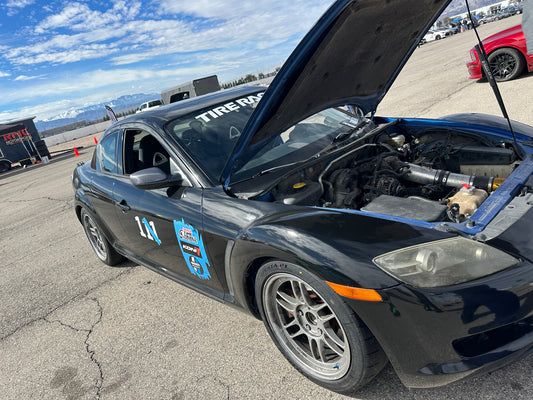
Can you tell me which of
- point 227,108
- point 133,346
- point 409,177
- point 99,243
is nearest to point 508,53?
point 409,177

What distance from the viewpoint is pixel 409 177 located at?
285cm

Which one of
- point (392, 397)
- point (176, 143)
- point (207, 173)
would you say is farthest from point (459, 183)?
point (176, 143)

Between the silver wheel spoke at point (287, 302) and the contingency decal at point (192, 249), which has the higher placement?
the contingency decal at point (192, 249)

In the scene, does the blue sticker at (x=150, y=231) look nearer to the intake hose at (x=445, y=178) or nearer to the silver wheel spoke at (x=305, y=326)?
the silver wheel spoke at (x=305, y=326)

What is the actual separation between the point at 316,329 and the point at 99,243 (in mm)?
3235

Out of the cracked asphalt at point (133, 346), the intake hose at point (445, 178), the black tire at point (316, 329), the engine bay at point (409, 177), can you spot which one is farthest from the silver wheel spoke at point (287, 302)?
the intake hose at point (445, 178)

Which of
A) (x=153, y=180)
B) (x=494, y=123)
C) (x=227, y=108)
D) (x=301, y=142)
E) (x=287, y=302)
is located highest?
(x=227, y=108)

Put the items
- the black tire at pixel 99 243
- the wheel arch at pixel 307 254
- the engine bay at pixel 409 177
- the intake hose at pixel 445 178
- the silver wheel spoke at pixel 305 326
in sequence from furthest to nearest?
1. the black tire at pixel 99 243
2. the intake hose at pixel 445 178
3. the engine bay at pixel 409 177
4. the silver wheel spoke at pixel 305 326
5. the wheel arch at pixel 307 254

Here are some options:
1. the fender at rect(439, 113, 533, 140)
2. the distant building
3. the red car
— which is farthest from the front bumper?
the distant building

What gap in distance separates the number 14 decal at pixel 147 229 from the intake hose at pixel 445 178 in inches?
78.6

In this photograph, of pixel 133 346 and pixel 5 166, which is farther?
pixel 5 166

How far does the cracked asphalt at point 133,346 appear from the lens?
2066mm

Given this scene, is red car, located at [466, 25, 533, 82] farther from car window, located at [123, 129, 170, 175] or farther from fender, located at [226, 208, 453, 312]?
fender, located at [226, 208, 453, 312]

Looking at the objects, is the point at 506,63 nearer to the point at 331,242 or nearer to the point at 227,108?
the point at 227,108
